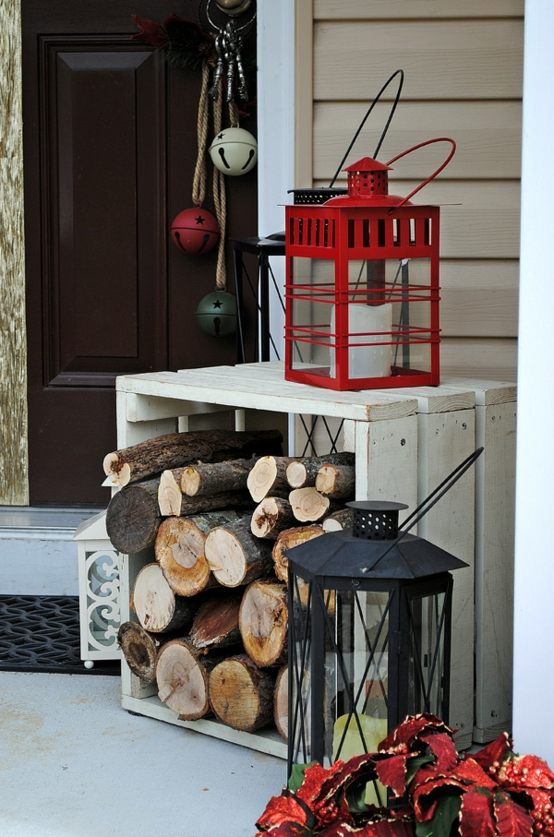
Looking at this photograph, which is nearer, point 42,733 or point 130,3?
point 42,733

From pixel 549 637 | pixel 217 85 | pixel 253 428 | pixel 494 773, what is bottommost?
pixel 494 773

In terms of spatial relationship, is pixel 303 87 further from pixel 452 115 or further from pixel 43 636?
pixel 43 636

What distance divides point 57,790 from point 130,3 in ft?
7.12

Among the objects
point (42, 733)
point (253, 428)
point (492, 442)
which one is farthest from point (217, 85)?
point (42, 733)

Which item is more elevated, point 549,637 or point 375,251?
point 375,251

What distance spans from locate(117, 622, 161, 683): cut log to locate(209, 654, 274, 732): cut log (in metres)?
0.19

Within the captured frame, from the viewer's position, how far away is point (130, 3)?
3.48m

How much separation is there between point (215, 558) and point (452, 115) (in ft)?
4.25

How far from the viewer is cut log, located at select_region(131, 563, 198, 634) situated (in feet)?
8.39

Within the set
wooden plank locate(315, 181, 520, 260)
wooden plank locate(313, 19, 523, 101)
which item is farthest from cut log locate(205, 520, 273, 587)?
wooden plank locate(313, 19, 523, 101)

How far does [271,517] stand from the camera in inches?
93.0

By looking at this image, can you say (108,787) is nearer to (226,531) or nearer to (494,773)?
(226,531)

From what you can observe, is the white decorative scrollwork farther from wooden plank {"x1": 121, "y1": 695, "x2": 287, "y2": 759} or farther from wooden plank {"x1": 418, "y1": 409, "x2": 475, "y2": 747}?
wooden plank {"x1": 418, "y1": 409, "x2": 475, "y2": 747}

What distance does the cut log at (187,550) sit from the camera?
2.48 metres
